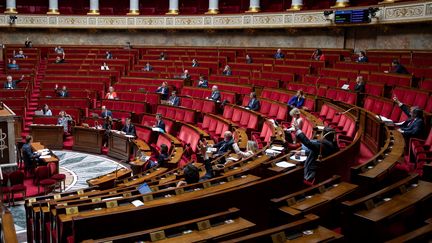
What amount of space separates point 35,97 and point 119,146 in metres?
4.86

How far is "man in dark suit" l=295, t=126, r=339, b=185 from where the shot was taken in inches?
182

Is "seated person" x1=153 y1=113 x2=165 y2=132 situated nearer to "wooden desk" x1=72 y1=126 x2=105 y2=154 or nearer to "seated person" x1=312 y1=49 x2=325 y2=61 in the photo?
"wooden desk" x1=72 y1=126 x2=105 y2=154

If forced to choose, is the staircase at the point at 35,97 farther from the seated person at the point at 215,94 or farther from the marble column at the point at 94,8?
the seated person at the point at 215,94

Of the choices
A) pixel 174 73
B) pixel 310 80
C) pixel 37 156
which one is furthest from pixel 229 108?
pixel 174 73

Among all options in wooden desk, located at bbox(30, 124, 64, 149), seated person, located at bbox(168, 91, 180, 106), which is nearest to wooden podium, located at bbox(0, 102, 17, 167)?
wooden desk, located at bbox(30, 124, 64, 149)

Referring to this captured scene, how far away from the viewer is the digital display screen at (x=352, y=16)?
1269 cm

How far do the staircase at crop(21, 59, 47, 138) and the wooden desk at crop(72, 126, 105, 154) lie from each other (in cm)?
121

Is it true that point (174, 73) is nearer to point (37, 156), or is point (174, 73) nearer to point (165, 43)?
point (165, 43)

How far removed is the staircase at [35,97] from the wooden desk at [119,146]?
215cm

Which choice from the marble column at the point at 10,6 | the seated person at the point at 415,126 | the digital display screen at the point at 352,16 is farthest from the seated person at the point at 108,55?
the seated person at the point at 415,126

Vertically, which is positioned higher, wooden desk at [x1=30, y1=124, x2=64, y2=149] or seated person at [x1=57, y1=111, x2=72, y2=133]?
seated person at [x1=57, y1=111, x2=72, y2=133]

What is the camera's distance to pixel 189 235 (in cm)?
316

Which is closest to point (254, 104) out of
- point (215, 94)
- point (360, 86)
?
point (215, 94)

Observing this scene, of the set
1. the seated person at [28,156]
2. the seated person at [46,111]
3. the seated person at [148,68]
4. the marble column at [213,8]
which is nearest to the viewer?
the seated person at [28,156]
